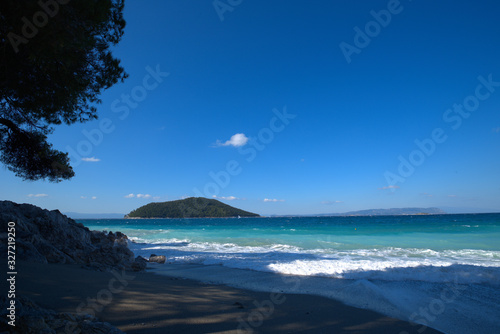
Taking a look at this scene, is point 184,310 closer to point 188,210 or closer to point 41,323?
point 41,323

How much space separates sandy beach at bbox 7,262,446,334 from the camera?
2996 mm

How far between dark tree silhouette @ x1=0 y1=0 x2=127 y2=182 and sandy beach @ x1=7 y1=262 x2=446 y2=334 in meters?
3.46

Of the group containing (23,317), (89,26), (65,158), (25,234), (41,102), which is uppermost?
(89,26)

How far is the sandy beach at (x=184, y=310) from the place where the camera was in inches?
118

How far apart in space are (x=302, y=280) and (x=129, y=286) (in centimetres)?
437

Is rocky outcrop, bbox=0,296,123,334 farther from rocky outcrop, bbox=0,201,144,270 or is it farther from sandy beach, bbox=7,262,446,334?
rocky outcrop, bbox=0,201,144,270

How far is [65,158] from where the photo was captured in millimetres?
8430

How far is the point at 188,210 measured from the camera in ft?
397

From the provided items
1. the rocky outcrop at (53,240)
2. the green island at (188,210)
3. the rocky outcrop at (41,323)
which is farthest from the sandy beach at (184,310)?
the green island at (188,210)

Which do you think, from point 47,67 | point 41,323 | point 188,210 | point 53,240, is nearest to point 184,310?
point 41,323

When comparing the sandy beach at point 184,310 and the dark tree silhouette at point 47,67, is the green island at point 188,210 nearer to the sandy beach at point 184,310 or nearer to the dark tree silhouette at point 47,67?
the dark tree silhouette at point 47,67

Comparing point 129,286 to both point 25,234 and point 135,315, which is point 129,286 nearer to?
point 135,315

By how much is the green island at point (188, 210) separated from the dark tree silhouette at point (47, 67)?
101 meters

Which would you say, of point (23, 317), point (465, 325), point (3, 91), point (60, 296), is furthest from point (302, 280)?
point (3, 91)
